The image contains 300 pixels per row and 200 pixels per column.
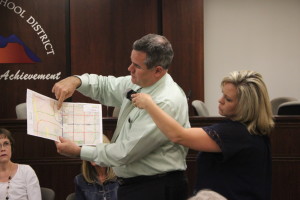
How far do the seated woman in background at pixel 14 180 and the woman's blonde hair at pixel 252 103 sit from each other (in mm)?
2070

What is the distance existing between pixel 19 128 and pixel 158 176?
2693 mm

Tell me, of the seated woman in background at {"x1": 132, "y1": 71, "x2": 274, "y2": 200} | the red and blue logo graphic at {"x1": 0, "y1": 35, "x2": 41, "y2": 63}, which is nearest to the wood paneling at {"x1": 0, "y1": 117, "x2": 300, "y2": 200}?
the seated woman in background at {"x1": 132, "y1": 71, "x2": 274, "y2": 200}

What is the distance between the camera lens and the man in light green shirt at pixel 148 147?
219cm

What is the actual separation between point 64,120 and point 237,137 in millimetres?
885

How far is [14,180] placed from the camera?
362 centimetres

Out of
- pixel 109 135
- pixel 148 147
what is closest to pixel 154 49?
pixel 148 147

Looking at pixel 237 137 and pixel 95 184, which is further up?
pixel 237 137

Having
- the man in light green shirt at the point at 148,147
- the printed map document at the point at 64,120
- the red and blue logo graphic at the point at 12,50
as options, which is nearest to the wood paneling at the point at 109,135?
the printed map document at the point at 64,120

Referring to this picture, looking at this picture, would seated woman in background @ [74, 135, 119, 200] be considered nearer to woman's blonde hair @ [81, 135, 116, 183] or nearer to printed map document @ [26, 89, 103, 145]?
woman's blonde hair @ [81, 135, 116, 183]

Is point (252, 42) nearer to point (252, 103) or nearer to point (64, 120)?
point (64, 120)

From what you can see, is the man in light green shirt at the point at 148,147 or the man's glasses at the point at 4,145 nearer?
the man in light green shirt at the point at 148,147

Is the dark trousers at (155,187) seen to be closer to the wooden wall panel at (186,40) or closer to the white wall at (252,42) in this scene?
the wooden wall panel at (186,40)

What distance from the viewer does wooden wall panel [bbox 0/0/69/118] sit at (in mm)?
7102

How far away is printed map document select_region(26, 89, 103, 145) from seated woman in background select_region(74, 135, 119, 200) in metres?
0.95
